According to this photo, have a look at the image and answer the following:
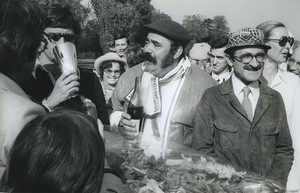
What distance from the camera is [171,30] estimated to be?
154cm

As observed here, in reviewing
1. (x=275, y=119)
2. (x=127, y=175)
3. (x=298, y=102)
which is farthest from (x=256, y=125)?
(x=127, y=175)

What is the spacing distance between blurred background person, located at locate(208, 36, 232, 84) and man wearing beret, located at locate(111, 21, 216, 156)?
0.05 m

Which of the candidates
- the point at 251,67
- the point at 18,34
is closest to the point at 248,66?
the point at 251,67

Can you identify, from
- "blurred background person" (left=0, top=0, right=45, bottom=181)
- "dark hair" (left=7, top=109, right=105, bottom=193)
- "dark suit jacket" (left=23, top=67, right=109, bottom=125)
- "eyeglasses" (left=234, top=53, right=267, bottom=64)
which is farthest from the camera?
"eyeglasses" (left=234, top=53, right=267, bottom=64)

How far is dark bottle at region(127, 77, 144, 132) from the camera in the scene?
1.54 m

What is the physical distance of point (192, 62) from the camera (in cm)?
157

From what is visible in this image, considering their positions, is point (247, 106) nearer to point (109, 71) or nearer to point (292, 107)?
point (292, 107)

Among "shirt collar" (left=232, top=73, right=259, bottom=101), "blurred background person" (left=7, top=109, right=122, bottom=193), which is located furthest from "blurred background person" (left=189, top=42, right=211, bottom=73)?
"blurred background person" (left=7, top=109, right=122, bottom=193)

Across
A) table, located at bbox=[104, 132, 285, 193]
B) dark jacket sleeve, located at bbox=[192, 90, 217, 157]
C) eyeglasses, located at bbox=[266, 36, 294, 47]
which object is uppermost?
eyeglasses, located at bbox=[266, 36, 294, 47]

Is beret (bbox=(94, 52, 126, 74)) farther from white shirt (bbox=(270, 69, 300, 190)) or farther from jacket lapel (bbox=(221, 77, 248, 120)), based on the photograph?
white shirt (bbox=(270, 69, 300, 190))

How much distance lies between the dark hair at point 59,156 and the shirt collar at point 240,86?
0.74 meters

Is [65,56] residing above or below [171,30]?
below

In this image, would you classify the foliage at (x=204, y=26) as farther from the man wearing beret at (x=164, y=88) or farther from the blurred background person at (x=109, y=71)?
the blurred background person at (x=109, y=71)

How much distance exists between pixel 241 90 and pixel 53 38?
64cm
